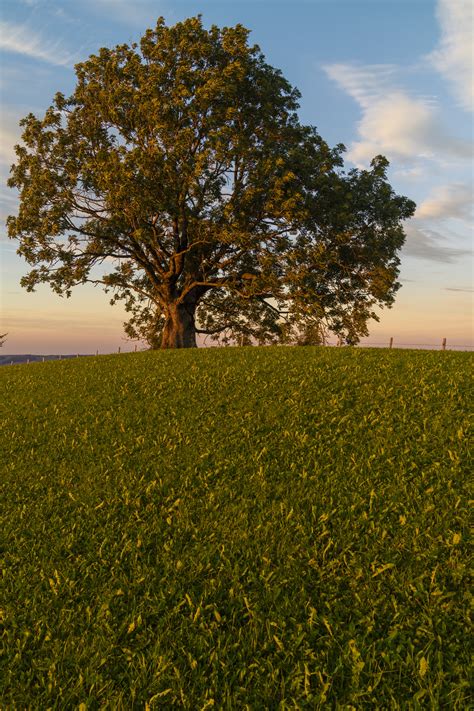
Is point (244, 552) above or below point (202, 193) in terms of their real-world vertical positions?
below

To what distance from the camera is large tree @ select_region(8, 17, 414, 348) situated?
23.9 metres

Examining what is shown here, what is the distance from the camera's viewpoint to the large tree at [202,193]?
23.9 metres

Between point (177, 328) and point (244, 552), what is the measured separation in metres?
23.4

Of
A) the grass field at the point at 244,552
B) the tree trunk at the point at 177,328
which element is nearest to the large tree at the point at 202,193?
the tree trunk at the point at 177,328

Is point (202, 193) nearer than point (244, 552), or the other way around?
point (244, 552)

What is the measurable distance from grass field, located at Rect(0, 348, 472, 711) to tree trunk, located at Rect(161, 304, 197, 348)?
55.7 feet

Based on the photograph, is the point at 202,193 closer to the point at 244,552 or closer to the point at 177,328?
the point at 177,328

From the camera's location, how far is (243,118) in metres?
25.6

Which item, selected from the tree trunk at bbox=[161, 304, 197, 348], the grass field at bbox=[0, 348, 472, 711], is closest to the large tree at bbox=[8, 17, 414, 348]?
the tree trunk at bbox=[161, 304, 197, 348]

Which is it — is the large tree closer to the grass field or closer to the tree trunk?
the tree trunk

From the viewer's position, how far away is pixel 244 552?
6.11 meters

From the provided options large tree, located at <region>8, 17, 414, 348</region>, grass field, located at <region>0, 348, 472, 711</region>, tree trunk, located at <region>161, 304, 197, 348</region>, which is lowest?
grass field, located at <region>0, 348, 472, 711</region>

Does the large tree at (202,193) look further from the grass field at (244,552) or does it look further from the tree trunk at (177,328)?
the grass field at (244,552)

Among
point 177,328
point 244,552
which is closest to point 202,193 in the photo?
point 177,328
